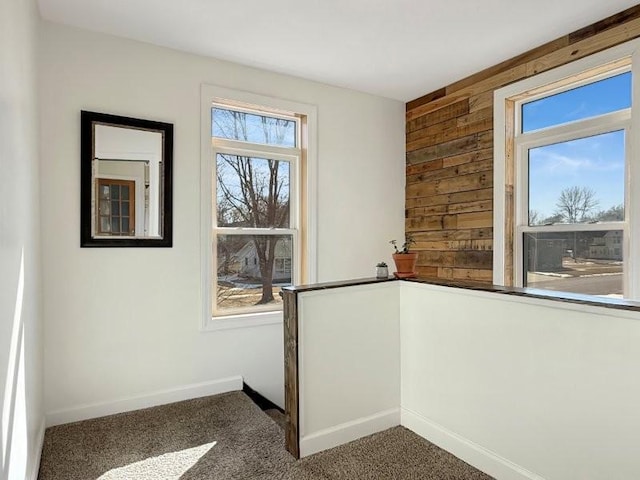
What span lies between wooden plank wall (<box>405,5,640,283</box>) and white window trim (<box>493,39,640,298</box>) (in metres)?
0.05

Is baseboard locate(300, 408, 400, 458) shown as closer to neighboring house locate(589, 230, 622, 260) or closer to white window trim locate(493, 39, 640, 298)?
white window trim locate(493, 39, 640, 298)

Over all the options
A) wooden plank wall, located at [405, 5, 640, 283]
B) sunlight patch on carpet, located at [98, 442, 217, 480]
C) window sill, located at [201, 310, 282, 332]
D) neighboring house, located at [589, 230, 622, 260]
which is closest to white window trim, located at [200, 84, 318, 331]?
window sill, located at [201, 310, 282, 332]

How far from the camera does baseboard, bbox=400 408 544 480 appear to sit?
1.99 metres

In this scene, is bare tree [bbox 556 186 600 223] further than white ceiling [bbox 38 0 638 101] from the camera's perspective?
Yes

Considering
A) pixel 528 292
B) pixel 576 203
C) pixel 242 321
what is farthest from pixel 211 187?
pixel 576 203

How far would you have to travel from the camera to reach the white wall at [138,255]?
8.61ft

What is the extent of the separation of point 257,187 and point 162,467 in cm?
209

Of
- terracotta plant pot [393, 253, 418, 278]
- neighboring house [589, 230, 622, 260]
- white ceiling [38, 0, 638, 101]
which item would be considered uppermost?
white ceiling [38, 0, 638, 101]

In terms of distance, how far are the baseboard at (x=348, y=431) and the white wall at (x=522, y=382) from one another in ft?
0.37

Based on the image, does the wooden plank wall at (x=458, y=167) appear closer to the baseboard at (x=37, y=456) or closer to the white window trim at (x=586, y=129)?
the white window trim at (x=586, y=129)

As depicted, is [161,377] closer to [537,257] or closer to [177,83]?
[177,83]

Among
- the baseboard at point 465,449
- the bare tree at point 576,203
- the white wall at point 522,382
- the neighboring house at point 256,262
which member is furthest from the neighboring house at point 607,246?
the neighboring house at point 256,262

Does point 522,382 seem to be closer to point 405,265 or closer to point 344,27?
point 405,265

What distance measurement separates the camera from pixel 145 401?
286 centimetres
